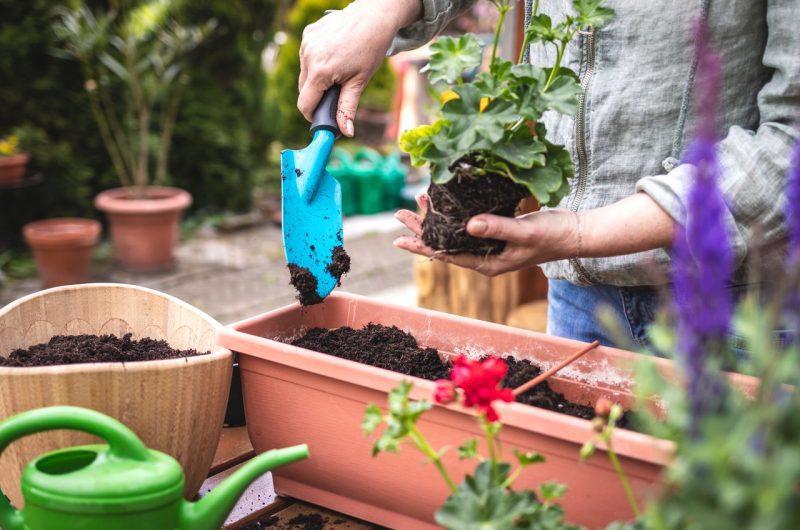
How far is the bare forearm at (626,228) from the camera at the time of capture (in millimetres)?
1195

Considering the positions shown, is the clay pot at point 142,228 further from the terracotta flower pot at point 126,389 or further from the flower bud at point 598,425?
the flower bud at point 598,425

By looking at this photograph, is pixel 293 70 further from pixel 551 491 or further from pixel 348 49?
pixel 551 491

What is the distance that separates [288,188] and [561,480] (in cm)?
70

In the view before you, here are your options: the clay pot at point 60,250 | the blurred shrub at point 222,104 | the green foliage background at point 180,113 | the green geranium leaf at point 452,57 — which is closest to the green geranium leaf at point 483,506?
the green geranium leaf at point 452,57

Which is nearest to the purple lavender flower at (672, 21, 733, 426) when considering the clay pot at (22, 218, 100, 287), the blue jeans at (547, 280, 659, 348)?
the blue jeans at (547, 280, 659, 348)

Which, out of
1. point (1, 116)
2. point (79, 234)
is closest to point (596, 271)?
point (79, 234)

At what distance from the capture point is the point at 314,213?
1.48 m

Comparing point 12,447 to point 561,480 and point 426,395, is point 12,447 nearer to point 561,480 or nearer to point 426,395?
point 426,395

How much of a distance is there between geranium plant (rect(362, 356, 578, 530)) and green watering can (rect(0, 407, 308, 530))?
17 cm

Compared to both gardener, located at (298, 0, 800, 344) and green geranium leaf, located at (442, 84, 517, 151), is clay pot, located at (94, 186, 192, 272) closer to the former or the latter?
gardener, located at (298, 0, 800, 344)

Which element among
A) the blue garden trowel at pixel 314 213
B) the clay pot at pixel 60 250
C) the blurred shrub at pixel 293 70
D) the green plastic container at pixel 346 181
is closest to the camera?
the blue garden trowel at pixel 314 213

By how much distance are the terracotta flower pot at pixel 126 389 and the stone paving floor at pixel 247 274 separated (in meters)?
3.01

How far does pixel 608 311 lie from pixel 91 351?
866 millimetres

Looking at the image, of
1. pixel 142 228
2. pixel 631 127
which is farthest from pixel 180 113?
pixel 631 127
